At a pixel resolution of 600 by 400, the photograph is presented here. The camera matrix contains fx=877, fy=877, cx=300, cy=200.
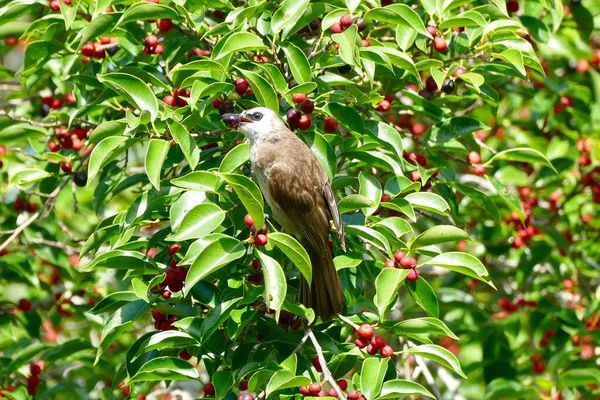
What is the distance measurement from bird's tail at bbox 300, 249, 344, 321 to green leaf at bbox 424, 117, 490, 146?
799 mm

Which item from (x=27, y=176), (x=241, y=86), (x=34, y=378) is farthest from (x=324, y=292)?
(x=34, y=378)

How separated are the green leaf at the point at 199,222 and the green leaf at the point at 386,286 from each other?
609 millimetres

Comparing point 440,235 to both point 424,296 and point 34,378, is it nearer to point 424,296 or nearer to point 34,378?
point 424,296

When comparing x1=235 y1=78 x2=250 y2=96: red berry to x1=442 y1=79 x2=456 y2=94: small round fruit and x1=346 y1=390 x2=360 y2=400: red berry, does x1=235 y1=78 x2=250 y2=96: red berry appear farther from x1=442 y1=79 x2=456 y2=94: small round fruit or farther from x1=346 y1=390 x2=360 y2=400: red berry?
x1=346 y1=390 x2=360 y2=400: red berry

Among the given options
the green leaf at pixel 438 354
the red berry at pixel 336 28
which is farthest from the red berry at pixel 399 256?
the red berry at pixel 336 28

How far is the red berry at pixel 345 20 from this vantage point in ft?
11.4

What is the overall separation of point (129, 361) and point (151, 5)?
1.39 metres

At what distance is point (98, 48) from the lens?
13.3 ft

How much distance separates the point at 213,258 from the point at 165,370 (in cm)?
55

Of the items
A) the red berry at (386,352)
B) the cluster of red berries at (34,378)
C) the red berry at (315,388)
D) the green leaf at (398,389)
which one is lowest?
the cluster of red berries at (34,378)

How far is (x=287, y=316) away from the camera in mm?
3432

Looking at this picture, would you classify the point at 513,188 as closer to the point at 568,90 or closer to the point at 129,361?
the point at 568,90

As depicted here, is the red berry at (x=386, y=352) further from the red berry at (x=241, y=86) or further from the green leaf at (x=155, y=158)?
the red berry at (x=241, y=86)

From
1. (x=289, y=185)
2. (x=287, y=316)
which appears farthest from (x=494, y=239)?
(x=287, y=316)
